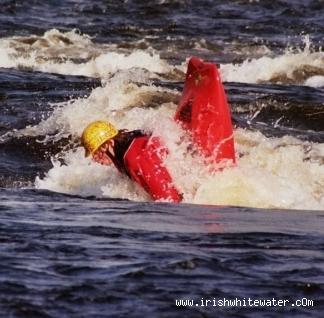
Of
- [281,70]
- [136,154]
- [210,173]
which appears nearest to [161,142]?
[136,154]

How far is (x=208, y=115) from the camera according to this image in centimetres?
999

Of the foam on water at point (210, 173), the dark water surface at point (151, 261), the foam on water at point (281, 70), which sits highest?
the foam on water at point (281, 70)

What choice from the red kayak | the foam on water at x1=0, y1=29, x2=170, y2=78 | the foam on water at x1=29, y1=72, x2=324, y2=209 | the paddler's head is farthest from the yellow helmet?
the foam on water at x1=0, y1=29, x2=170, y2=78

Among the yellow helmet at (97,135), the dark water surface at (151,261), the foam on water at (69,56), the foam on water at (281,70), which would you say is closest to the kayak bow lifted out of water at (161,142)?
the yellow helmet at (97,135)

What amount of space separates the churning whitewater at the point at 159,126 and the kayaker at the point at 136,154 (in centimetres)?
10

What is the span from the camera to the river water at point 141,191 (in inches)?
248

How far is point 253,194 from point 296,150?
2.58 m

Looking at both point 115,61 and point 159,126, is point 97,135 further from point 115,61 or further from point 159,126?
point 115,61

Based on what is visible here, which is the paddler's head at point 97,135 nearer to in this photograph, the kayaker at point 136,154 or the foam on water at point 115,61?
the kayaker at point 136,154

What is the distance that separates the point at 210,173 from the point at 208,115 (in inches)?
20.4

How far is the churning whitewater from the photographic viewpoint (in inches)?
383

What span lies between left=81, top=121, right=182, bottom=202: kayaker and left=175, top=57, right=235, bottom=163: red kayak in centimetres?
40

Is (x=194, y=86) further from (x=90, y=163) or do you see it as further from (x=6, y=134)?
(x=6, y=134)

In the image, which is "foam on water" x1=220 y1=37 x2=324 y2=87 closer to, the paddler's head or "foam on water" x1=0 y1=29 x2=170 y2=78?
"foam on water" x1=0 y1=29 x2=170 y2=78
